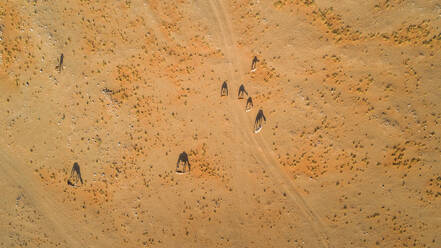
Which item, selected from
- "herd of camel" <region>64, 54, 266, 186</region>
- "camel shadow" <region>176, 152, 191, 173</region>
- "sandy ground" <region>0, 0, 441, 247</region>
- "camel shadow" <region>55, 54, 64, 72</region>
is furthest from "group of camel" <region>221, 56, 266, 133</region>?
"camel shadow" <region>55, 54, 64, 72</region>

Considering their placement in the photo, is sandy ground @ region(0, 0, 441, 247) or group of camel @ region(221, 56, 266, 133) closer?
sandy ground @ region(0, 0, 441, 247)

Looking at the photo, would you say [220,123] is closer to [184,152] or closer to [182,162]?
[184,152]

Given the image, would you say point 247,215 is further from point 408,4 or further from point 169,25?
point 408,4

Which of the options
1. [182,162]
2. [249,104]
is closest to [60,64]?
[182,162]

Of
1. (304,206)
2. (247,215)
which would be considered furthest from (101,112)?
(304,206)

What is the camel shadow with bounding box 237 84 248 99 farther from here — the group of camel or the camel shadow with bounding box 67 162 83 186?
the camel shadow with bounding box 67 162 83 186
